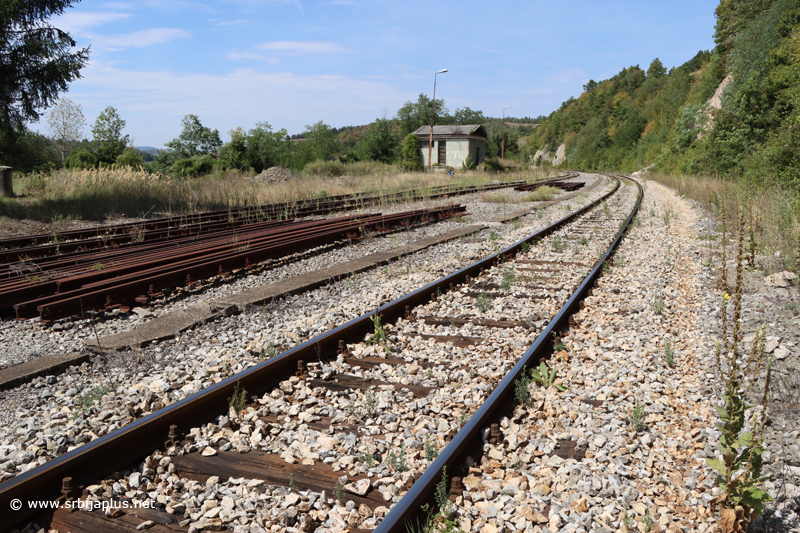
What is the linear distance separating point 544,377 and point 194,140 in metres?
78.9

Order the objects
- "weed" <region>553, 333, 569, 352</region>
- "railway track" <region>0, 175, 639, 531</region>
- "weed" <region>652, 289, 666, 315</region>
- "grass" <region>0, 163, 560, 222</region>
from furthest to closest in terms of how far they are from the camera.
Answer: "grass" <region>0, 163, 560, 222</region> → "weed" <region>652, 289, 666, 315</region> → "weed" <region>553, 333, 569, 352</region> → "railway track" <region>0, 175, 639, 531</region>

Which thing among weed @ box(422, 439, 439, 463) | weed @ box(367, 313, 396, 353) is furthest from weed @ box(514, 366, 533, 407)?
weed @ box(367, 313, 396, 353)

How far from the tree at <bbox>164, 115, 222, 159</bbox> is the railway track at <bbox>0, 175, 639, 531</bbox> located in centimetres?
7484

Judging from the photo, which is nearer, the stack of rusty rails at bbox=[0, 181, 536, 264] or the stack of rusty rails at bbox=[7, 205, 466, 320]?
the stack of rusty rails at bbox=[7, 205, 466, 320]

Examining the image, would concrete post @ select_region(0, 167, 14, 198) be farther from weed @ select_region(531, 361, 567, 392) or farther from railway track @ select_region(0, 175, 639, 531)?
weed @ select_region(531, 361, 567, 392)

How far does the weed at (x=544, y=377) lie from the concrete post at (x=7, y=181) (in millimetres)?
17785

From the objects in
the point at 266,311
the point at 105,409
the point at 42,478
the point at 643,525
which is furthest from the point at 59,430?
the point at 643,525

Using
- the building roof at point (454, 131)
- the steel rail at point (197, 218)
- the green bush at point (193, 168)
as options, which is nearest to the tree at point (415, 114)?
the building roof at point (454, 131)

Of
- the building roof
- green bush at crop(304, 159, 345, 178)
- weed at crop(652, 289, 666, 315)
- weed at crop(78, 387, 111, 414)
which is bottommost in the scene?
weed at crop(78, 387, 111, 414)

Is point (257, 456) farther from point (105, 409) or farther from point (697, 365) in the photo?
point (697, 365)

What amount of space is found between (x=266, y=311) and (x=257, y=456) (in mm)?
2985

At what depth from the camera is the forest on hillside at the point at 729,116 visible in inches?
584

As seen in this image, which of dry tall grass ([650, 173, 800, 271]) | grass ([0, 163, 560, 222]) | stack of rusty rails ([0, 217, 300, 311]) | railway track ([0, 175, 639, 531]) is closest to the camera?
railway track ([0, 175, 639, 531])

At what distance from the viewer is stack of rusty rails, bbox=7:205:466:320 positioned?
5926mm
